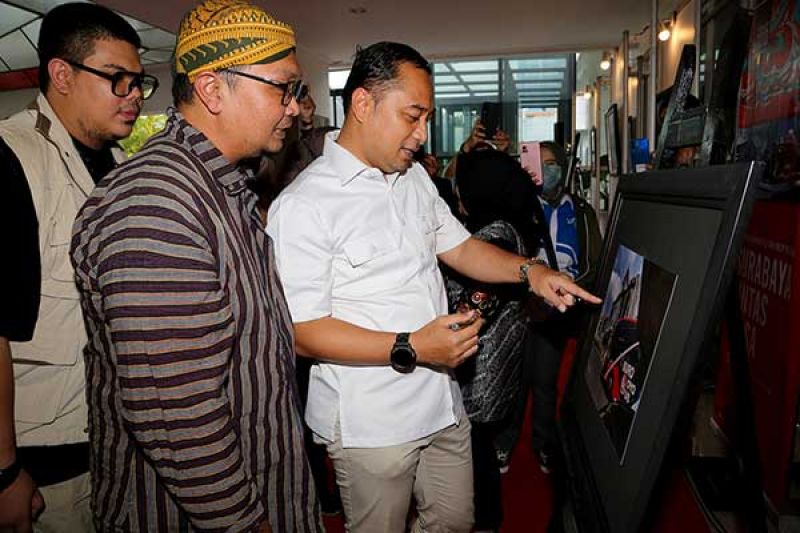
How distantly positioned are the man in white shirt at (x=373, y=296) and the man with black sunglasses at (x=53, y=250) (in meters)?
0.50

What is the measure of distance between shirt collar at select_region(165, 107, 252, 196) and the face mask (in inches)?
94.1

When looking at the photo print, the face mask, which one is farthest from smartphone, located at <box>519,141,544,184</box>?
the photo print

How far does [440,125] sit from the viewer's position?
1029 centimetres

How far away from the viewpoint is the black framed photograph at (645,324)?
28.4 inches

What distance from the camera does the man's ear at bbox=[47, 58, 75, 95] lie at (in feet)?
4.68

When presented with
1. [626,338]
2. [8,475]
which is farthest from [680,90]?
[8,475]

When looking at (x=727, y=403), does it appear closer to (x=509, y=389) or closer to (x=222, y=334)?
(x=509, y=389)

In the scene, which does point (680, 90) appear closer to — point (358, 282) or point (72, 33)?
point (358, 282)

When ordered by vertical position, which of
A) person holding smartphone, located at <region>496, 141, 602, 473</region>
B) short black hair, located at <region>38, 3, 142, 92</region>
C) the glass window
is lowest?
person holding smartphone, located at <region>496, 141, 602, 473</region>

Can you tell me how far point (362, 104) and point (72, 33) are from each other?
76cm

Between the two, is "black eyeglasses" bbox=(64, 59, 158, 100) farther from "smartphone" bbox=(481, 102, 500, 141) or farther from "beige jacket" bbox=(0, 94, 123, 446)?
"smartphone" bbox=(481, 102, 500, 141)

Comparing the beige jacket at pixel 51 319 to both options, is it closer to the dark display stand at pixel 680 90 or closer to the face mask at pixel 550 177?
the dark display stand at pixel 680 90

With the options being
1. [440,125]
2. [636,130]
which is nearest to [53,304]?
[636,130]

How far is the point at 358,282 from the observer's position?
4.80 feet
